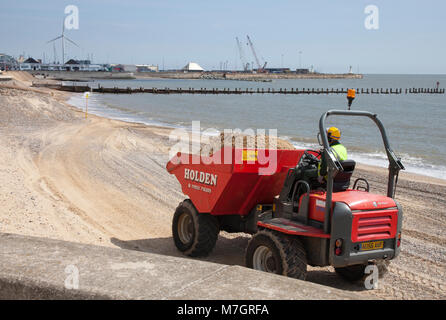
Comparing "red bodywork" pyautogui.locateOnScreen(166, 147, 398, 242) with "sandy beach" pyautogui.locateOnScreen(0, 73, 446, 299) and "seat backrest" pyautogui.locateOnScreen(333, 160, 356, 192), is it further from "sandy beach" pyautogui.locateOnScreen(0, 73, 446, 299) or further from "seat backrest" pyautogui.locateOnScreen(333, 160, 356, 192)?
"sandy beach" pyautogui.locateOnScreen(0, 73, 446, 299)

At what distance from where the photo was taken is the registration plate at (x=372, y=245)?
230 inches

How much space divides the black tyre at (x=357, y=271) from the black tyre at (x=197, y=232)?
6.84 ft

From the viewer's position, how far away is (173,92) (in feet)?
343

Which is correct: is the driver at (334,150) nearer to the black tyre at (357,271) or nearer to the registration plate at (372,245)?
the registration plate at (372,245)

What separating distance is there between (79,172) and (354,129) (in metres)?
28.6

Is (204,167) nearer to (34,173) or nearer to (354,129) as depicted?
(34,173)

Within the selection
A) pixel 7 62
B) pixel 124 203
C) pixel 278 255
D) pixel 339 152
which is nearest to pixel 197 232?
pixel 278 255

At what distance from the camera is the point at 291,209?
648 centimetres

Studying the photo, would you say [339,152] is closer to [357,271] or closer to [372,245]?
[372,245]

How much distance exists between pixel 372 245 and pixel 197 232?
299cm

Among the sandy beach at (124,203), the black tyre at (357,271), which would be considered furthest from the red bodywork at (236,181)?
the black tyre at (357,271)

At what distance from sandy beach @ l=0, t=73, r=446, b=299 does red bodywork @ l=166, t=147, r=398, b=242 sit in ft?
3.89
